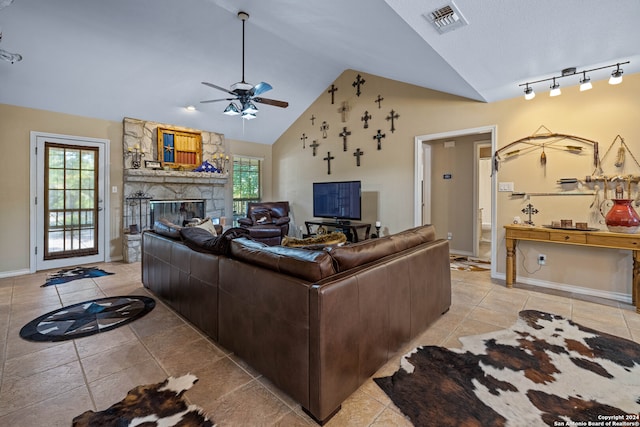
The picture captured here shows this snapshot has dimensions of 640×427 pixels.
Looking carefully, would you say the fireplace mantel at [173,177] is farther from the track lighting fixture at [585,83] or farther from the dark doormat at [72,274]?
the track lighting fixture at [585,83]

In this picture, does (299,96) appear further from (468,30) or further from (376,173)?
(468,30)

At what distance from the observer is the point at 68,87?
4.05 m

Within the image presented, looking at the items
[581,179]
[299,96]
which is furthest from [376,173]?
[581,179]

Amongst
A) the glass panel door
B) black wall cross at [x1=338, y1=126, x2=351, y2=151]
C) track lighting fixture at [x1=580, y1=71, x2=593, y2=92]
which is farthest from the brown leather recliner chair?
track lighting fixture at [x1=580, y1=71, x2=593, y2=92]

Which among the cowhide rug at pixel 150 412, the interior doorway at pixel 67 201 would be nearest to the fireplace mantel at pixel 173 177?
the interior doorway at pixel 67 201

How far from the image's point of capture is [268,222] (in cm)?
589

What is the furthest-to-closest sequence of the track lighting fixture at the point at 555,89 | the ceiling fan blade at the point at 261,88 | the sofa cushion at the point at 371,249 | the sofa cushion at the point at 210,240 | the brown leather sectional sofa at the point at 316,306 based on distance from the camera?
the ceiling fan blade at the point at 261,88 → the track lighting fixture at the point at 555,89 → the sofa cushion at the point at 210,240 → the sofa cushion at the point at 371,249 → the brown leather sectional sofa at the point at 316,306

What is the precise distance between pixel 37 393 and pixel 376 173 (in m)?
4.67

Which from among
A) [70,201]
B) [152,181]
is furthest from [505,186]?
[70,201]

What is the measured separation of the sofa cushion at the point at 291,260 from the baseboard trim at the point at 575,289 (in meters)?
3.20

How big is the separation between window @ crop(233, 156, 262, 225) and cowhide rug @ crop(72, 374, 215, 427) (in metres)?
5.19

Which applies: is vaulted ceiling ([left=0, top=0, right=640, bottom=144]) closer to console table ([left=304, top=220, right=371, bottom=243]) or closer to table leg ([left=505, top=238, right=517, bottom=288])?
table leg ([left=505, top=238, right=517, bottom=288])

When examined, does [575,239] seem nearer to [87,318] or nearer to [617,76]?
[617,76]

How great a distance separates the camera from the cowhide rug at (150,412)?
4.64ft
